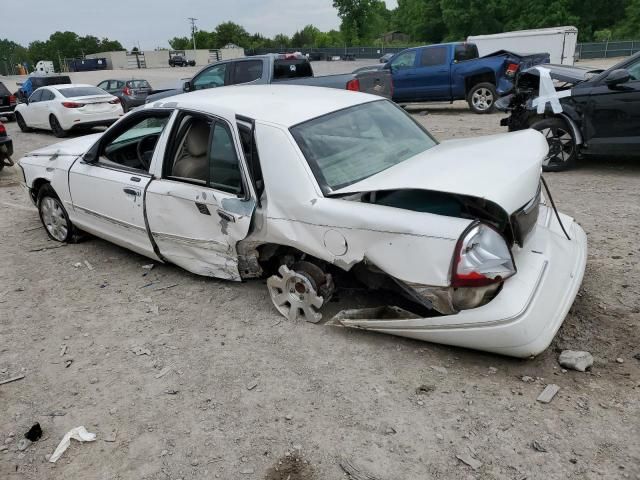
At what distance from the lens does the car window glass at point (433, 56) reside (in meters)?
14.1

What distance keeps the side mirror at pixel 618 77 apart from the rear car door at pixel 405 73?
27.5 ft

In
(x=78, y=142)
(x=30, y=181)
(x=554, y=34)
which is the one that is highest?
(x=554, y=34)

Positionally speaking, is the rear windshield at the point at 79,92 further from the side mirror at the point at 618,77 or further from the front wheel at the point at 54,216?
the side mirror at the point at 618,77

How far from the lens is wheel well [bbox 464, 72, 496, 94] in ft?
43.4

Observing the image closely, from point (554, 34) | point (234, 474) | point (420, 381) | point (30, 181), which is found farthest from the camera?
point (554, 34)

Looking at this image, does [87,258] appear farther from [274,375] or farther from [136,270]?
[274,375]

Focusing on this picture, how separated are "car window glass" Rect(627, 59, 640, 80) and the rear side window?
799 cm

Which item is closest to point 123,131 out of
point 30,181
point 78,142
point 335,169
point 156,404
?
point 78,142

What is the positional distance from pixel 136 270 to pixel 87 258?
71 cm

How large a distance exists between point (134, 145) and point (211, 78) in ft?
22.7

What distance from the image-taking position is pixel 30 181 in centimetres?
551

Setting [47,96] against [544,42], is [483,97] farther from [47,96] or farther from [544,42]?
[47,96]

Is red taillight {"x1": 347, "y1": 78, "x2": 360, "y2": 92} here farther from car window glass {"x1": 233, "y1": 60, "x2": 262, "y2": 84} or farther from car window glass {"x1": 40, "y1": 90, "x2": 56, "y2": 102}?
car window glass {"x1": 40, "y1": 90, "x2": 56, "y2": 102}

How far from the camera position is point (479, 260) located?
2670 mm
